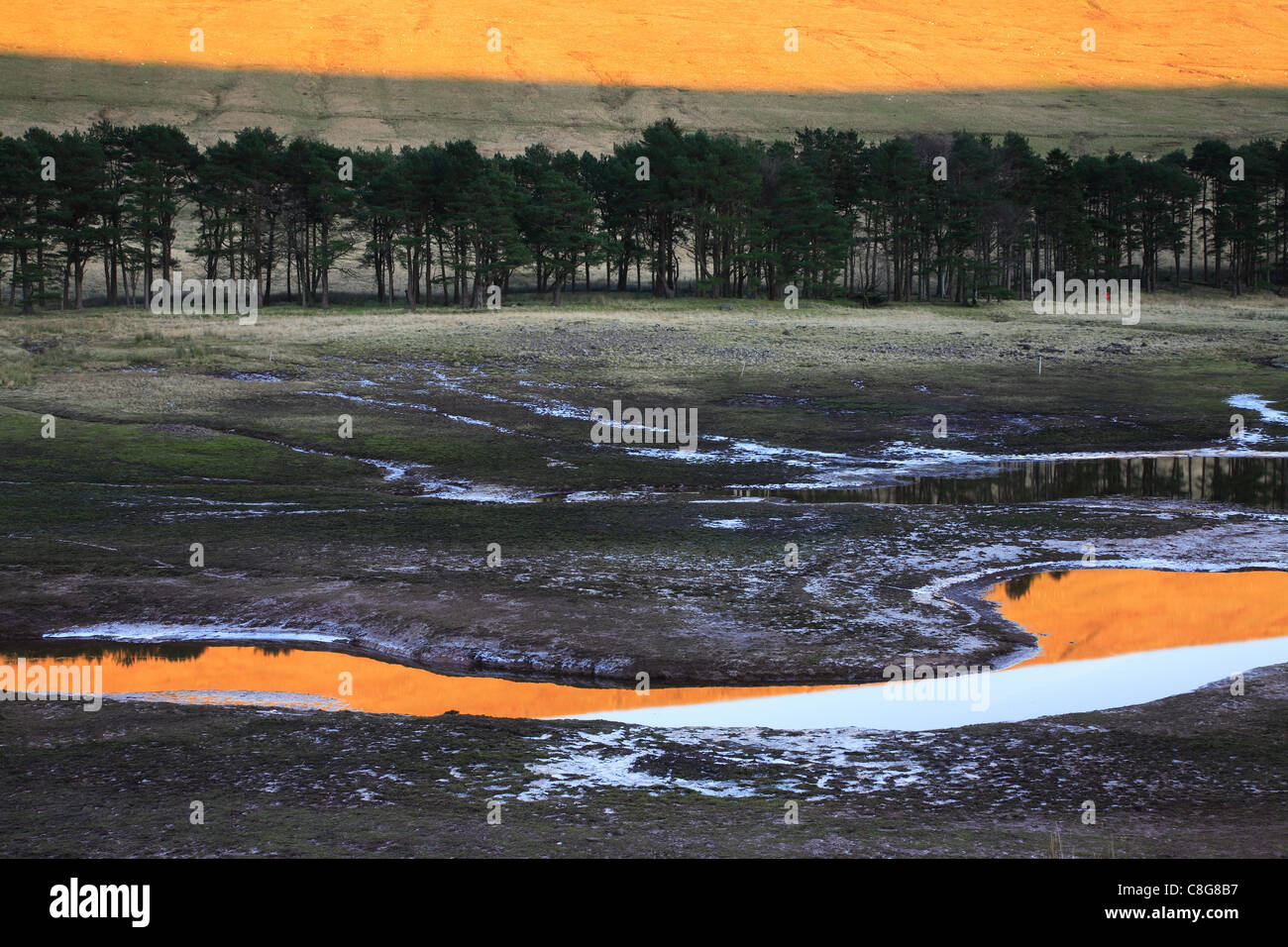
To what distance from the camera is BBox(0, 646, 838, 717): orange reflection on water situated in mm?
15430

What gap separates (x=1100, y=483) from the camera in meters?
32.2

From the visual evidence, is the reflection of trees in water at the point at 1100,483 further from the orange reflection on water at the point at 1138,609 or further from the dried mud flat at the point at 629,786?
the dried mud flat at the point at 629,786

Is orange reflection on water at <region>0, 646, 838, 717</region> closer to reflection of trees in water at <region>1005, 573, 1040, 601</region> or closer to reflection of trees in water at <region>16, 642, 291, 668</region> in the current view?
reflection of trees in water at <region>16, 642, 291, 668</region>

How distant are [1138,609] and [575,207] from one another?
78.4 meters

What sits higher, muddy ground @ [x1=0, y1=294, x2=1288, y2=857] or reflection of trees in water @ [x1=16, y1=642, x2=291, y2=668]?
muddy ground @ [x1=0, y1=294, x2=1288, y2=857]

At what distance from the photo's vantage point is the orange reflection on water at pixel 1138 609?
1844 centimetres

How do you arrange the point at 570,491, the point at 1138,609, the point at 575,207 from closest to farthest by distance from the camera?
the point at 1138,609 → the point at 570,491 → the point at 575,207

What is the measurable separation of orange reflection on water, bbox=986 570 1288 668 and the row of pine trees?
239 feet

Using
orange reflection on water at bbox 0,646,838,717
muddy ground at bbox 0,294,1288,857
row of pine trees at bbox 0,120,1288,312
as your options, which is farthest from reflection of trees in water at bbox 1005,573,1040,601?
row of pine trees at bbox 0,120,1288,312

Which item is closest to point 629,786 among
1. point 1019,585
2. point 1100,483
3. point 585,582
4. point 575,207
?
point 585,582

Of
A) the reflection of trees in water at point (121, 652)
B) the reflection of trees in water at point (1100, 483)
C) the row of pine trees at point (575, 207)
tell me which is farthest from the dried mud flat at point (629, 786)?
the row of pine trees at point (575, 207)

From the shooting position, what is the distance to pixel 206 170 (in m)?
91.0

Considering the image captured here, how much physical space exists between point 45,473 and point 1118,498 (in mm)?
25968

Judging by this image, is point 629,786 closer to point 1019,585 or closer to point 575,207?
point 1019,585
